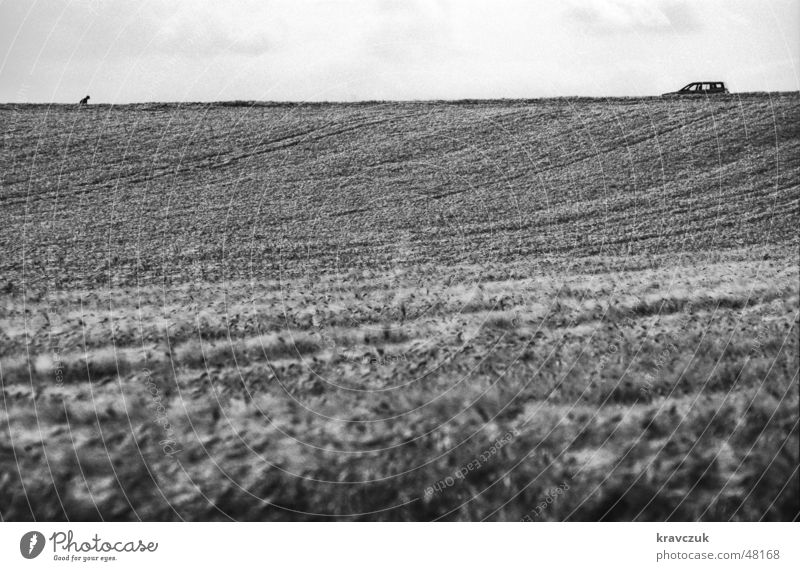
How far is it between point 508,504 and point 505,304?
77.8 inches

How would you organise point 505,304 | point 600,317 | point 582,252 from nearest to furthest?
point 600,317
point 505,304
point 582,252

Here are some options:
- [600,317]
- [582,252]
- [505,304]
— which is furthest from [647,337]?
[582,252]

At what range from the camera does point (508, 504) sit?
3.38 metres

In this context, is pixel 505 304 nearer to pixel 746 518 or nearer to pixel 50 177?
pixel 746 518

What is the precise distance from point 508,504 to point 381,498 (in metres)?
0.61

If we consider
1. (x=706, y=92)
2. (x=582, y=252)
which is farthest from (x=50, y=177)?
(x=706, y=92)

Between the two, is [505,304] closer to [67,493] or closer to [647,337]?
[647,337]

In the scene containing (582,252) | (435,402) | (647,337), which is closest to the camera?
(435,402)

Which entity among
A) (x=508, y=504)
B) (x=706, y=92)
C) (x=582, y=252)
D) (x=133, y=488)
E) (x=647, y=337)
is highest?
(x=706, y=92)

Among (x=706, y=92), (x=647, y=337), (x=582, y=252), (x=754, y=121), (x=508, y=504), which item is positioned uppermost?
(x=706, y=92)

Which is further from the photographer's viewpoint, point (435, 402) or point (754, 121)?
point (754, 121)

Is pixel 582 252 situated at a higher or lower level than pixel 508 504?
higher

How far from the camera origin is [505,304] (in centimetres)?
511

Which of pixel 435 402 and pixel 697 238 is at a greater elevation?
pixel 697 238
